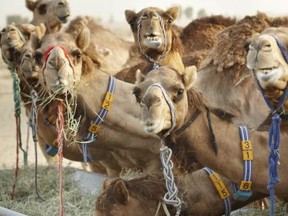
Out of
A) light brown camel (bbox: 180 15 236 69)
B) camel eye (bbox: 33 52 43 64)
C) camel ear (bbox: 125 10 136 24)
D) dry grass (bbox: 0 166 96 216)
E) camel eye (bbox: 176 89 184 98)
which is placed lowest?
dry grass (bbox: 0 166 96 216)

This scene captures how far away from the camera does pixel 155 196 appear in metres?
3.84

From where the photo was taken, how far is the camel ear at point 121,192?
3.77m

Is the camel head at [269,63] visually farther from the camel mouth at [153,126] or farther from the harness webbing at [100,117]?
the harness webbing at [100,117]

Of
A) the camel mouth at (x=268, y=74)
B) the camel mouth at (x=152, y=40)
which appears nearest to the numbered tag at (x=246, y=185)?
the camel mouth at (x=268, y=74)

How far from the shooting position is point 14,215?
3693 millimetres

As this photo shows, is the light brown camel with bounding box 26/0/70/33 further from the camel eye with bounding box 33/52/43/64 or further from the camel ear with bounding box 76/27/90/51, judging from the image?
the camel eye with bounding box 33/52/43/64

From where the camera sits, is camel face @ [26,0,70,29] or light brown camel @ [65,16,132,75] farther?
light brown camel @ [65,16,132,75]

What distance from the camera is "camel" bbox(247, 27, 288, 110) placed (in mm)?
3184

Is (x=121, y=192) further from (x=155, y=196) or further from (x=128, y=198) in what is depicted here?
(x=155, y=196)

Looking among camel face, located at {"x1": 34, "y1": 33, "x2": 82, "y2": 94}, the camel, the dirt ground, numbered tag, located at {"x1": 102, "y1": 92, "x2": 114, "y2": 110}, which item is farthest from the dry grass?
the camel

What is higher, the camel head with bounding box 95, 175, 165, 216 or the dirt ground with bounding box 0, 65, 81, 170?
the camel head with bounding box 95, 175, 165, 216

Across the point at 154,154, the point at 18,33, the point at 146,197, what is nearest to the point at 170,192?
the point at 146,197

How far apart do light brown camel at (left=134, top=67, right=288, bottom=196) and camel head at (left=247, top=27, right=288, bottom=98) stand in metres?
0.44

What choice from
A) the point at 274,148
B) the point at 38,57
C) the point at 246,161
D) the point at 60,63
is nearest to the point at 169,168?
the point at 246,161
